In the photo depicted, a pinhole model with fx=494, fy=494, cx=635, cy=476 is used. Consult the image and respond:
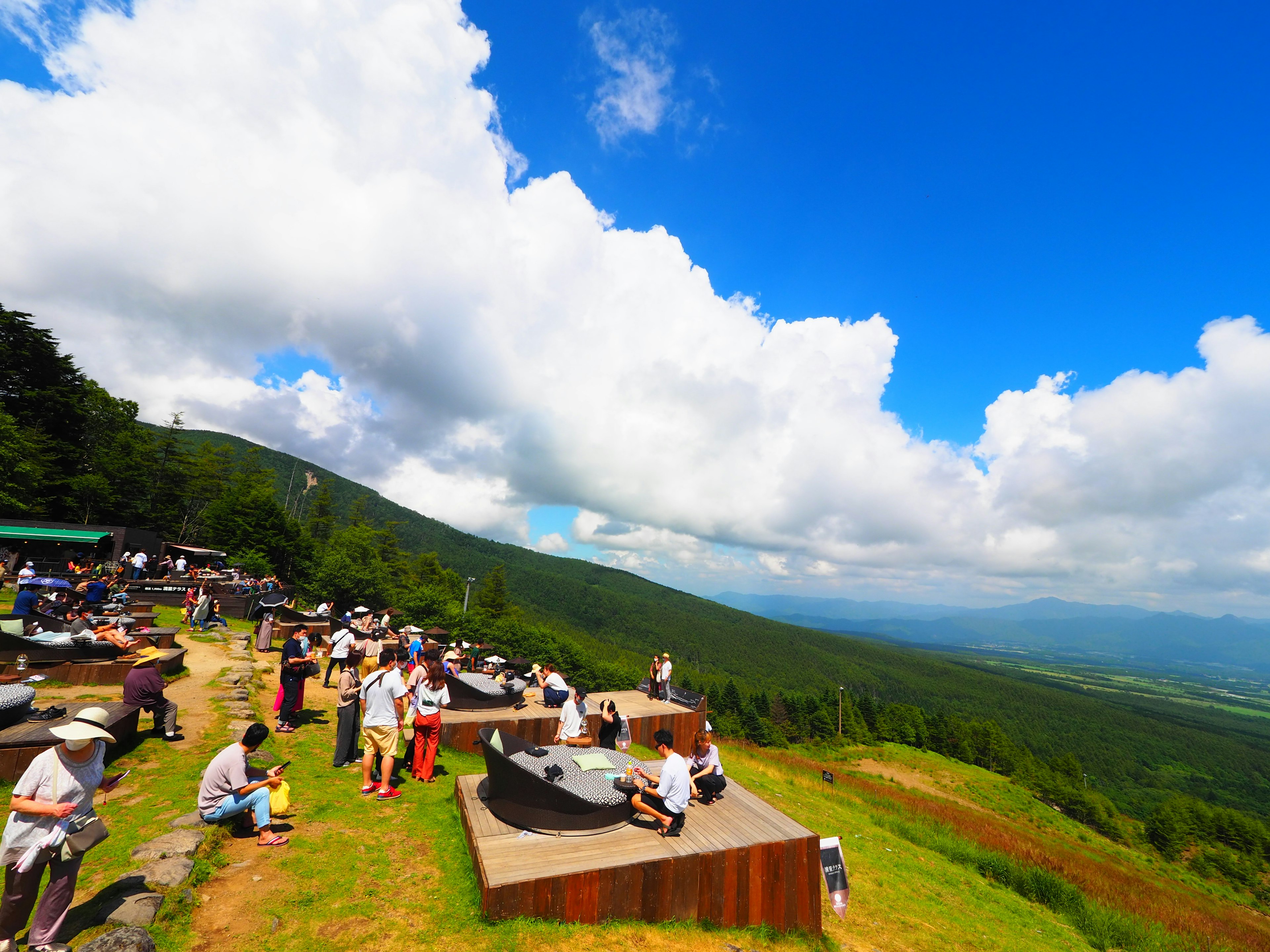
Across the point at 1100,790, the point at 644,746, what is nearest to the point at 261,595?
the point at 644,746

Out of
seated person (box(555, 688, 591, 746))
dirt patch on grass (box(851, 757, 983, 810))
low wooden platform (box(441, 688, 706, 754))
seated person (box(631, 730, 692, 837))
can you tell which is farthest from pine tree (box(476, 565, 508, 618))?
seated person (box(631, 730, 692, 837))

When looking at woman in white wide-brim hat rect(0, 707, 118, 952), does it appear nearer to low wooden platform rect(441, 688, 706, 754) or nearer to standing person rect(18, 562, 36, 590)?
low wooden platform rect(441, 688, 706, 754)

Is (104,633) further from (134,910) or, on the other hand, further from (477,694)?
(134,910)

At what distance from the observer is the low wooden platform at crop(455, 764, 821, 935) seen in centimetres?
557

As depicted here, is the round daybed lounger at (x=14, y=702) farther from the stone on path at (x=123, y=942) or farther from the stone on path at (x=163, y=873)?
the stone on path at (x=123, y=942)

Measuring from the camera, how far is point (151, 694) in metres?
7.93

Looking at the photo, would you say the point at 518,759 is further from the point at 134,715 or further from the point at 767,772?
the point at 767,772

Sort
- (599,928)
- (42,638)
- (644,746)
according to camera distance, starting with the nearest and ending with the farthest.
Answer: (599,928)
(42,638)
(644,746)

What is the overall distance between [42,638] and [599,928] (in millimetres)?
12610

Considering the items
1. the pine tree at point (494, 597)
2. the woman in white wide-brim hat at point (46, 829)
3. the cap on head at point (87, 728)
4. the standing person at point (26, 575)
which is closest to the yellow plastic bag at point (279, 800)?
the woman in white wide-brim hat at point (46, 829)

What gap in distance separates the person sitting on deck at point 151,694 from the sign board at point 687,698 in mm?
12129

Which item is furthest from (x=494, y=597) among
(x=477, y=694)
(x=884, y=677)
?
(x=884, y=677)

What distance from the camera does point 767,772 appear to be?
56.4ft

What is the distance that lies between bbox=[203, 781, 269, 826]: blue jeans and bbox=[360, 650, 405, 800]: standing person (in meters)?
1.63
